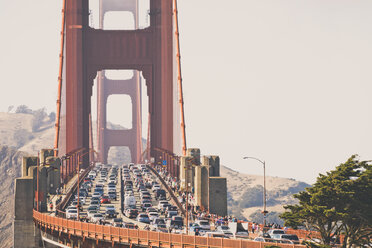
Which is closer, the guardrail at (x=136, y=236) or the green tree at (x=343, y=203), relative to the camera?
the green tree at (x=343, y=203)

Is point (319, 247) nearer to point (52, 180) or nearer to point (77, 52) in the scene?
point (52, 180)

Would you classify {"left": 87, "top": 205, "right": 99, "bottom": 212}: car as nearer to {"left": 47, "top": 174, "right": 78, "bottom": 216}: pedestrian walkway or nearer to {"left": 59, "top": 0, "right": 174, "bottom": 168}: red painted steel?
{"left": 47, "top": 174, "right": 78, "bottom": 216}: pedestrian walkway

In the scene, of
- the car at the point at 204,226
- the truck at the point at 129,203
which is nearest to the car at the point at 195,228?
the car at the point at 204,226

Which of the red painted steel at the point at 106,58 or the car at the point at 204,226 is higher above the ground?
the red painted steel at the point at 106,58

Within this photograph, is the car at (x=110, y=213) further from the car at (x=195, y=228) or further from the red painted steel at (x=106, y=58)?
the red painted steel at (x=106, y=58)

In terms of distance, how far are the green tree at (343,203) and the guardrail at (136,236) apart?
8.24 ft

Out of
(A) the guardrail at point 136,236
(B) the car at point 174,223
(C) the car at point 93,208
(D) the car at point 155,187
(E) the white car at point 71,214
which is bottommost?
(A) the guardrail at point 136,236

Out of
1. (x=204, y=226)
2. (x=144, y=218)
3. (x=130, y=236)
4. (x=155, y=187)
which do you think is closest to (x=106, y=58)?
(x=155, y=187)

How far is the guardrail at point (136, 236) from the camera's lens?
144 ft

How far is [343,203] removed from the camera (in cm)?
4159

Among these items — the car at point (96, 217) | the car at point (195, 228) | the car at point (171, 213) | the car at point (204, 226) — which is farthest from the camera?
the car at point (171, 213)

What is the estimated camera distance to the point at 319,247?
39594 mm

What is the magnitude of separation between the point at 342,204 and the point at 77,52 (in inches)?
3635

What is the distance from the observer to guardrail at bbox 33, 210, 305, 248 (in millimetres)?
43969
